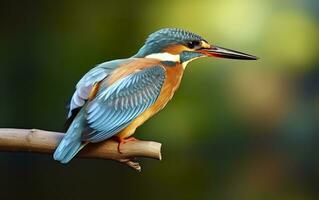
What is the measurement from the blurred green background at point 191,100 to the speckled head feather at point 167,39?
866 millimetres

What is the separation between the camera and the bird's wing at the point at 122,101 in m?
0.91

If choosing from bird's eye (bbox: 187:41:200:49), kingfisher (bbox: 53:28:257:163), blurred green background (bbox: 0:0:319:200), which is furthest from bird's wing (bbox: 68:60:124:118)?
blurred green background (bbox: 0:0:319:200)

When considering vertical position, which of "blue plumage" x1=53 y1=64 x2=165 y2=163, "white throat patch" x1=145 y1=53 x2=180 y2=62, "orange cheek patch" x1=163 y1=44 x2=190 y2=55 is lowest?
"blue plumage" x1=53 y1=64 x2=165 y2=163

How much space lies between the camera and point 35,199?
2021 millimetres

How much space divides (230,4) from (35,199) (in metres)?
0.79

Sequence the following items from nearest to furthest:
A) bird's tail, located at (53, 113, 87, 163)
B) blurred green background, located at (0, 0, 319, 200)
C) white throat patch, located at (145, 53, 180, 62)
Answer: bird's tail, located at (53, 113, 87, 163) < white throat patch, located at (145, 53, 180, 62) < blurred green background, located at (0, 0, 319, 200)

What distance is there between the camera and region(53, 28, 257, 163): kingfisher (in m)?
0.91

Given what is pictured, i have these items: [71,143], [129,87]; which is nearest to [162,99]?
[129,87]

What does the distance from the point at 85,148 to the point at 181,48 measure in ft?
0.62

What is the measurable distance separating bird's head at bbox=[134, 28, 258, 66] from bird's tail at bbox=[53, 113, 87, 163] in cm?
15

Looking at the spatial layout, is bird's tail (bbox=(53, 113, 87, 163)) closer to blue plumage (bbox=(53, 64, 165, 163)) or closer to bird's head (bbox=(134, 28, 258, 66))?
blue plumage (bbox=(53, 64, 165, 163))

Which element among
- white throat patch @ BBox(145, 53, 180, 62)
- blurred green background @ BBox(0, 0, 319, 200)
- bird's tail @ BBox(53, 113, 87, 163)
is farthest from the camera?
blurred green background @ BBox(0, 0, 319, 200)

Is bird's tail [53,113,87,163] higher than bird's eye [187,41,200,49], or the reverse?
bird's eye [187,41,200,49]

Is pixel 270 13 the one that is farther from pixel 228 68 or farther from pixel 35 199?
pixel 35 199
